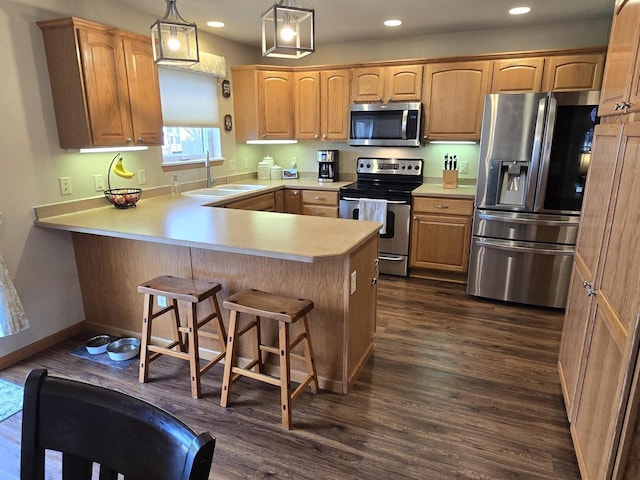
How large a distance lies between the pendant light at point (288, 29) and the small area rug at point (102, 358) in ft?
6.81

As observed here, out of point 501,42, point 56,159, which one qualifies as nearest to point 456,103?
point 501,42

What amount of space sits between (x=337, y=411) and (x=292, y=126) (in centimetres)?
335

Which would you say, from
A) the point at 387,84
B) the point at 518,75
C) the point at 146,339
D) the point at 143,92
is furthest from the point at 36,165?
the point at 518,75

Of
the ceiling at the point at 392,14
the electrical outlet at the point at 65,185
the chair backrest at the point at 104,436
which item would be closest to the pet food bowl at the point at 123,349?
the electrical outlet at the point at 65,185

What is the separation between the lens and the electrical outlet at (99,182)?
3.03 meters

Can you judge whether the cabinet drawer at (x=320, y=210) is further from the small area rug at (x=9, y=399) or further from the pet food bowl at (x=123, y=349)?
the small area rug at (x=9, y=399)

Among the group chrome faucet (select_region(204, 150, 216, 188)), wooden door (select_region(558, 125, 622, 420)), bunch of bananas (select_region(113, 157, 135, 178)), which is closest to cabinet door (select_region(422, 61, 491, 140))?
wooden door (select_region(558, 125, 622, 420))

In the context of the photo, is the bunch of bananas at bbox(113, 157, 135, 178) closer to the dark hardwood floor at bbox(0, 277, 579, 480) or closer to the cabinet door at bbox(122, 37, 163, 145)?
the cabinet door at bbox(122, 37, 163, 145)

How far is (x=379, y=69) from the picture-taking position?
415 centimetres

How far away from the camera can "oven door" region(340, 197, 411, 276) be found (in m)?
4.03

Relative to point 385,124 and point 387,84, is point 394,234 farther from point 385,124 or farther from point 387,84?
point 387,84

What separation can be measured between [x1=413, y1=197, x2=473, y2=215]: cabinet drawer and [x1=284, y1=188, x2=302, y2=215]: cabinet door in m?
1.26

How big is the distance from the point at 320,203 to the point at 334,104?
1092 mm

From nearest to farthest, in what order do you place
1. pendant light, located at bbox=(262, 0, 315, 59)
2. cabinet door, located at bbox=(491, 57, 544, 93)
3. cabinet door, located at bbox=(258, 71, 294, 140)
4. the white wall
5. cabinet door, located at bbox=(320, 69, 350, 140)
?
pendant light, located at bbox=(262, 0, 315, 59)
the white wall
cabinet door, located at bbox=(491, 57, 544, 93)
cabinet door, located at bbox=(320, 69, 350, 140)
cabinet door, located at bbox=(258, 71, 294, 140)
